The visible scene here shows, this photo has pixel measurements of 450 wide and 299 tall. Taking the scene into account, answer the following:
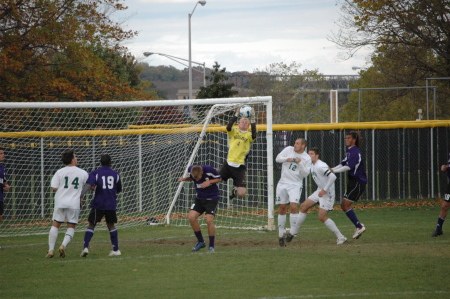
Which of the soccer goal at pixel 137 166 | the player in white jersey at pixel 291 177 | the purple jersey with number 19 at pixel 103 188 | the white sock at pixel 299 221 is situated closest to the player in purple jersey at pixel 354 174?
the player in white jersey at pixel 291 177

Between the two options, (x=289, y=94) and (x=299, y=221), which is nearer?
(x=299, y=221)

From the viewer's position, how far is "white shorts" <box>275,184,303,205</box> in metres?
11.2

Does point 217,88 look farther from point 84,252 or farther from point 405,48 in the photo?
point 84,252

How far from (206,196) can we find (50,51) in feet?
53.4

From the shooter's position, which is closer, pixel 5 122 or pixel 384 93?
pixel 5 122

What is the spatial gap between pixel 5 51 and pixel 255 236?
45.4 feet

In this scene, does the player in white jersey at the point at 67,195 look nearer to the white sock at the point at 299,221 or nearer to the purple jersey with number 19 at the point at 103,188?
the purple jersey with number 19 at the point at 103,188

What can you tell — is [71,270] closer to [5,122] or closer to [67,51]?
[5,122]

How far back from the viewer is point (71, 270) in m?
9.13

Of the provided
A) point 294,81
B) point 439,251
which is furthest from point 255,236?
point 294,81

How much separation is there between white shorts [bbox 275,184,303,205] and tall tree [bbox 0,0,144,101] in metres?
13.9

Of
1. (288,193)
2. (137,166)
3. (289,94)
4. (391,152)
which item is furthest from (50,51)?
(289,94)

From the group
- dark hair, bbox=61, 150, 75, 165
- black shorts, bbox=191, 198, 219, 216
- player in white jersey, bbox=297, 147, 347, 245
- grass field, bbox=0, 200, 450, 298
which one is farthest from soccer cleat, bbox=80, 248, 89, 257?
player in white jersey, bbox=297, 147, 347, 245

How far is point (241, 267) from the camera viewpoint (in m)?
9.03
